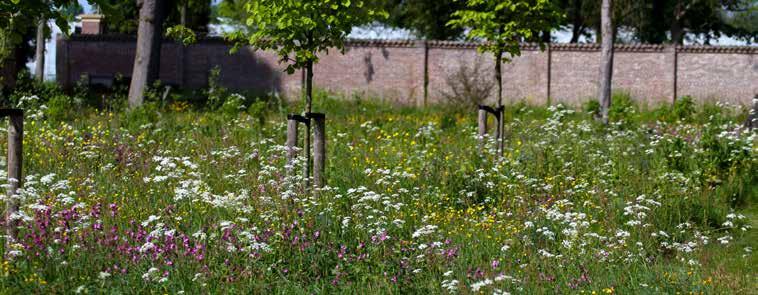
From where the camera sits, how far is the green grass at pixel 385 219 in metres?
5.98

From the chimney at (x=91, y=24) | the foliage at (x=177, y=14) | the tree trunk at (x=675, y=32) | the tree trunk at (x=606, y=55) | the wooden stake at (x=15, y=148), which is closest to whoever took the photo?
the wooden stake at (x=15, y=148)

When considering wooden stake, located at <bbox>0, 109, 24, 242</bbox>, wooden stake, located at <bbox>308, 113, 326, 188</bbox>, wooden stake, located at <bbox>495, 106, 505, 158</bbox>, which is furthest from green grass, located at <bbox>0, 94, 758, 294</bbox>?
wooden stake, located at <bbox>495, 106, 505, 158</bbox>

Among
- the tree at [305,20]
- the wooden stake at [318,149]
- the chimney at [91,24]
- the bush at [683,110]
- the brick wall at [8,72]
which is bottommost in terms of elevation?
the wooden stake at [318,149]

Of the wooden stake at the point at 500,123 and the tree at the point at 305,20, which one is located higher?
the tree at the point at 305,20

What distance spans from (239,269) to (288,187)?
200 cm

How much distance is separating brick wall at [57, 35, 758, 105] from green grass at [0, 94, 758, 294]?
42.7 feet

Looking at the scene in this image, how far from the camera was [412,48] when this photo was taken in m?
26.1

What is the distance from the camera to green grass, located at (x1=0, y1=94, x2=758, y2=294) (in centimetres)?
598

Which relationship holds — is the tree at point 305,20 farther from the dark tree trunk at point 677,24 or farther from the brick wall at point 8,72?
the dark tree trunk at point 677,24

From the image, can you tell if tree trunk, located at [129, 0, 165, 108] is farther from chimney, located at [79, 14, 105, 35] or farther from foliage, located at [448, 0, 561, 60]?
chimney, located at [79, 14, 105, 35]

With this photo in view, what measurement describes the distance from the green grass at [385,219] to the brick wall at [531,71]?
13022 millimetres

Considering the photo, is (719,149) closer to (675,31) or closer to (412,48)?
(412,48)

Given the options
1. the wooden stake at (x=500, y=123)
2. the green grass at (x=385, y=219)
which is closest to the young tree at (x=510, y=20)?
the wooden stake at (x=500, y=123)

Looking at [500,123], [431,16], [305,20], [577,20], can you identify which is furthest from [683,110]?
Result: [577,20]
